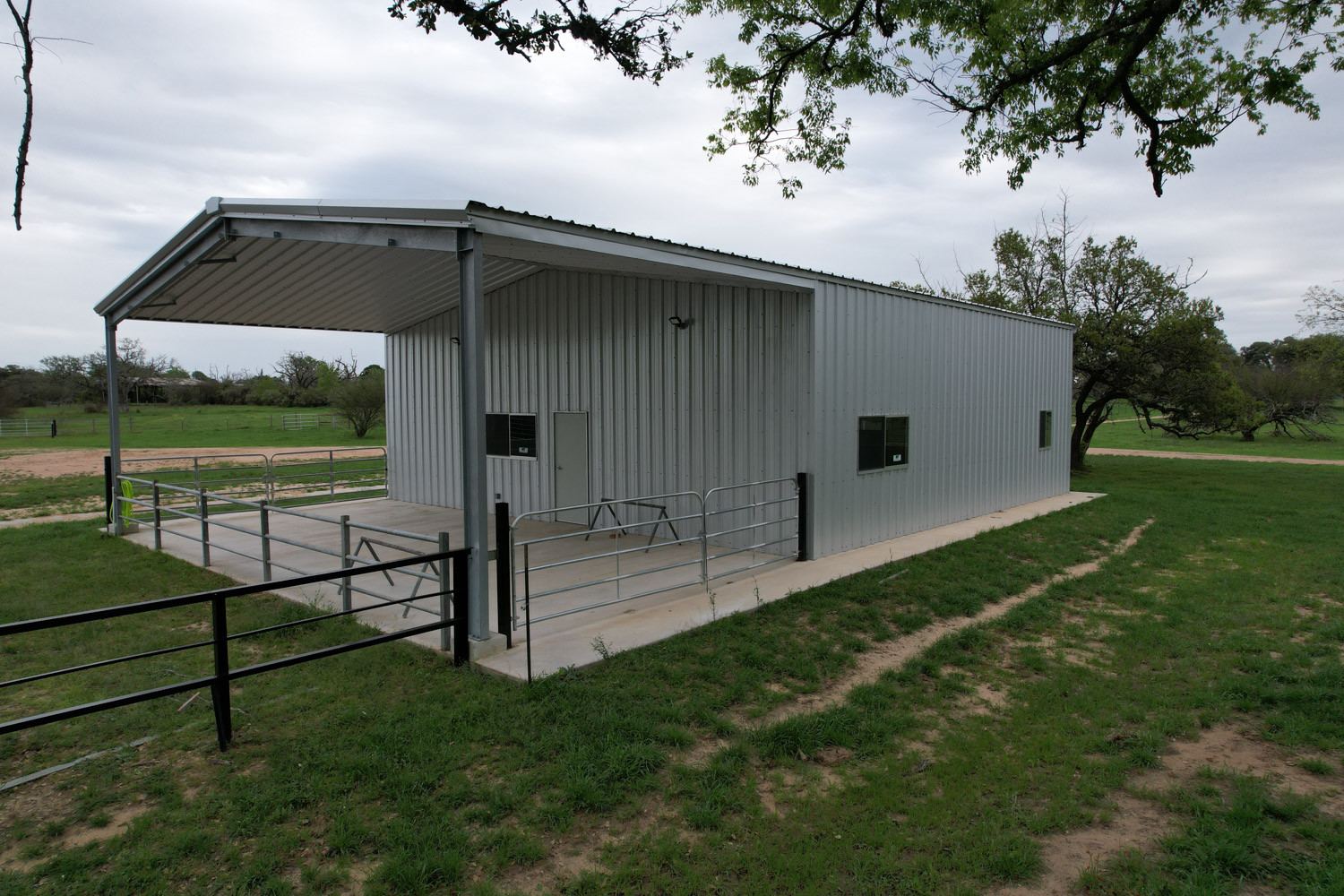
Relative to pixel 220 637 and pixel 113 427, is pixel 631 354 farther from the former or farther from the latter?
pixel 113 427

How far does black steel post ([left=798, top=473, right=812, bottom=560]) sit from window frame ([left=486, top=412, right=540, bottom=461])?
4.81 m

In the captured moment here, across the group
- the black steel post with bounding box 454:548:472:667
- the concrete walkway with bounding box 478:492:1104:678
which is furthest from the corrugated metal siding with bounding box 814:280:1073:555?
the black steel post with bounding box 454:548:472:667

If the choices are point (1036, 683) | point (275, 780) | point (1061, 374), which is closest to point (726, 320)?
point (1036, 683)

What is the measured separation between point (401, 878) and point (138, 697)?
1.74 m

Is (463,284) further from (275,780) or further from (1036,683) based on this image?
(1036,683)

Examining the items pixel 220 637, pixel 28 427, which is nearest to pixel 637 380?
pixel 220 637

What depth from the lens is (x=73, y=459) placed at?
23156 millimetres

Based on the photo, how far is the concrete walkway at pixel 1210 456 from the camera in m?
23.6

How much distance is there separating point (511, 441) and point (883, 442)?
6.00 metres

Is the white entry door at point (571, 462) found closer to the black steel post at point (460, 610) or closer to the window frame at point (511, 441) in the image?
the window frame at point (511, 441)

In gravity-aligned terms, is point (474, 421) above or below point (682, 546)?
above

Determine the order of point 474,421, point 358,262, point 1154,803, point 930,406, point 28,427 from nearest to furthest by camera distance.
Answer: point 1154,803 < point 474,421 < point 358,262 < point 930,406 < point 28,427

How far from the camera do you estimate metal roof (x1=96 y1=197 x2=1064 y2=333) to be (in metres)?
Result: 5.77

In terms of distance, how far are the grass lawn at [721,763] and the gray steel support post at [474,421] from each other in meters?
0.67
